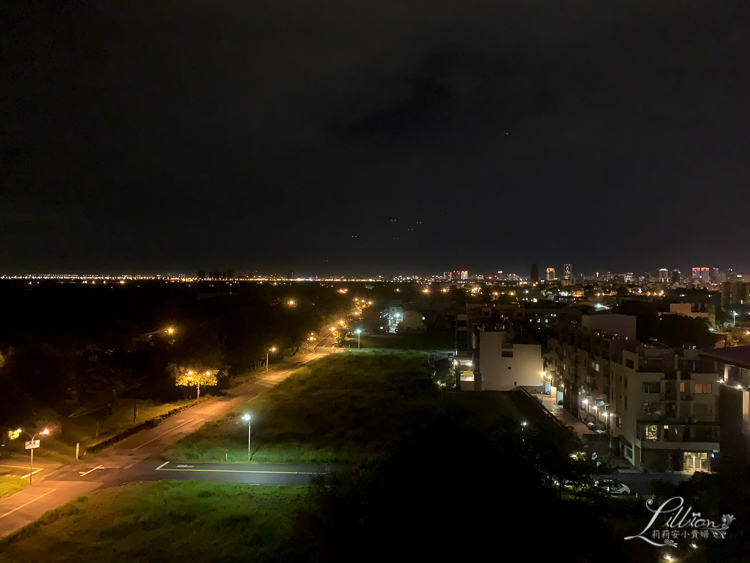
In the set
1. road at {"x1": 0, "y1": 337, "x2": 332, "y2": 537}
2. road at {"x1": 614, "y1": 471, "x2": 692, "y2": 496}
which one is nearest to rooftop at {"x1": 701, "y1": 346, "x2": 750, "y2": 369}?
road at {"x1": 614, "y1": 471, "x2": 692, "y2": 496}

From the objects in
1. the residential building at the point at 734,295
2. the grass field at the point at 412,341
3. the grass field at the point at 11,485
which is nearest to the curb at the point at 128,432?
the grass field at the point at 11,485

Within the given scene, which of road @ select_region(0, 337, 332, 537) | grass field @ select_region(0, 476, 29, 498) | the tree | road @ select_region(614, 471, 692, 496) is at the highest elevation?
the tree

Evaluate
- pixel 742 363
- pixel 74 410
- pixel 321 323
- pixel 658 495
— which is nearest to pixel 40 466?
pixel 74 410

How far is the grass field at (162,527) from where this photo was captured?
7133 mm

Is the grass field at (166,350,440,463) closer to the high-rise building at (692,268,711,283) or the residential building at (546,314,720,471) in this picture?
the residential building at (546,314,720,471)

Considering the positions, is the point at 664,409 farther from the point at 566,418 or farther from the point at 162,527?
the point at 162,527

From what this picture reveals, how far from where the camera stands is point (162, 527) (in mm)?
7887

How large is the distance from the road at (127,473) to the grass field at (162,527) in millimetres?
497

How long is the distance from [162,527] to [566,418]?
44.6 ft

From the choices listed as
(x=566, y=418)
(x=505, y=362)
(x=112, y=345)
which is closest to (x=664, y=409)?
(x=566, y=418)

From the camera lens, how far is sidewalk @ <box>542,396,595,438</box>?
14781 millimetres

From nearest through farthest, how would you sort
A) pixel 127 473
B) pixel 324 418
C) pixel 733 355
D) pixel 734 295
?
pixel 733 355 < pixel 127 473 < pixel 324 418 < pixel 734 295

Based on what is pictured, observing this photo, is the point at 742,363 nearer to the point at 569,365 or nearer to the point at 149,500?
the point at 149,500

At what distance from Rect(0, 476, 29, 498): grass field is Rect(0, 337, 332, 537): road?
17 centimetres
